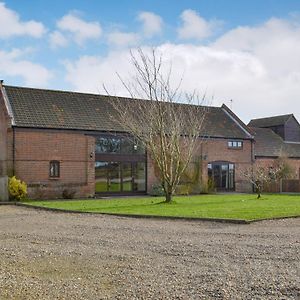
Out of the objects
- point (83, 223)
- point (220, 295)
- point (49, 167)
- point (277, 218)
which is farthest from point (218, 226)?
point (49, 167)

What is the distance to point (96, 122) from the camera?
36.4 m

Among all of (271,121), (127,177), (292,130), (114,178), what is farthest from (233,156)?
(271,121)

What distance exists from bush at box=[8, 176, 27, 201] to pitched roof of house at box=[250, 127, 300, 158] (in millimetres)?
22503

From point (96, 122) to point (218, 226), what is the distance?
22.4m

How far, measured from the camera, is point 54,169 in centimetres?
3372

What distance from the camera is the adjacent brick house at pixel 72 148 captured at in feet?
107

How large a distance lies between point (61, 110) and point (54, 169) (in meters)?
4.85

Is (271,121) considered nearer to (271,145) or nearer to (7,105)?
(271,145)

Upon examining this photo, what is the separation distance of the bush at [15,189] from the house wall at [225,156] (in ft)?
35.5

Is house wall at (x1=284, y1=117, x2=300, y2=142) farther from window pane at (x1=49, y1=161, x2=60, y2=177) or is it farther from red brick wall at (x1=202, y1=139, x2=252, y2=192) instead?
window pane at (x1=49, y1=161, x2=60, y2=177)

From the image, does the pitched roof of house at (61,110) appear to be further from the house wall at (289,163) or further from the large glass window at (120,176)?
the house wall at (289,163)

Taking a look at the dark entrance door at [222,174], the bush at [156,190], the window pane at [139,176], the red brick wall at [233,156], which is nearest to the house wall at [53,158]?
the window pane at [139,176]

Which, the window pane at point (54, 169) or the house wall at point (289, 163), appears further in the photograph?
the house wall at point (289, 163)

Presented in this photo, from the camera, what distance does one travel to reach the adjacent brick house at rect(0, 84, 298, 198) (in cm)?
3266
